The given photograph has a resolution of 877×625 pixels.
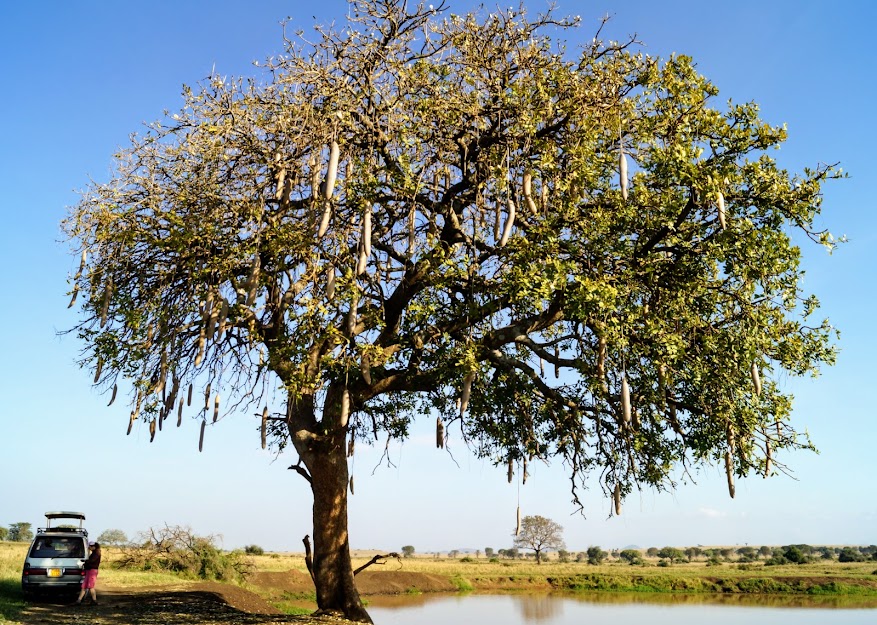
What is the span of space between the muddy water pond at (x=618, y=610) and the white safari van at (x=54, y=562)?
39.6ft

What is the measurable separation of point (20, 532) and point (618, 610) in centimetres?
A: 6187

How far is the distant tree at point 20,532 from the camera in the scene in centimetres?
7149

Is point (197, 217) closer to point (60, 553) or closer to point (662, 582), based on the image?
point (60, 553)

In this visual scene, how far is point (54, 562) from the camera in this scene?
60.3ft

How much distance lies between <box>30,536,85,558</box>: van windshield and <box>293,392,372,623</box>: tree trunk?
23.5ft

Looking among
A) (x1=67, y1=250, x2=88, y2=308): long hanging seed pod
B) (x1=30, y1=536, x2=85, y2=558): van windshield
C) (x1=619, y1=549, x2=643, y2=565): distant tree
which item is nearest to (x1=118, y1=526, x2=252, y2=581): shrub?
(x1=30, y1=536, x2=85, y2=558): van windshield

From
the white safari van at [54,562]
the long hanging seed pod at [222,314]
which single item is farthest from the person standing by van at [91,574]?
the long hanging seed pod at [222,314]

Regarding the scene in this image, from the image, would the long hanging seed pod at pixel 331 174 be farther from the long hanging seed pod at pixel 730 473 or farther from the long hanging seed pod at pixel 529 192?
the long hanging seed pod at pixel 730 473

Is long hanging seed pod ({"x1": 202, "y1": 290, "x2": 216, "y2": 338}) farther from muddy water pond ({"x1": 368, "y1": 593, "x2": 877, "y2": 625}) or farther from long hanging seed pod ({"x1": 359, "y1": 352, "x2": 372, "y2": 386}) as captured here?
muddy water pond ({"x1": 368, "y1": 593, "x2": 877, "y2": 625})

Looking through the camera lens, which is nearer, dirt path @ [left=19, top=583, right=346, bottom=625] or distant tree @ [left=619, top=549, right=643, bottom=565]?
dirt path @ [left=19, top=583, right=346, bottom=625]

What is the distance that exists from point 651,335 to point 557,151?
3.68 metres

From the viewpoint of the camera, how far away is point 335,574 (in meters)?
15.6

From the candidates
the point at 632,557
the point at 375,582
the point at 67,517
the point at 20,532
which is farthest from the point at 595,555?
the point at 67,517

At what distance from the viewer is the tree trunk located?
15562 mm
